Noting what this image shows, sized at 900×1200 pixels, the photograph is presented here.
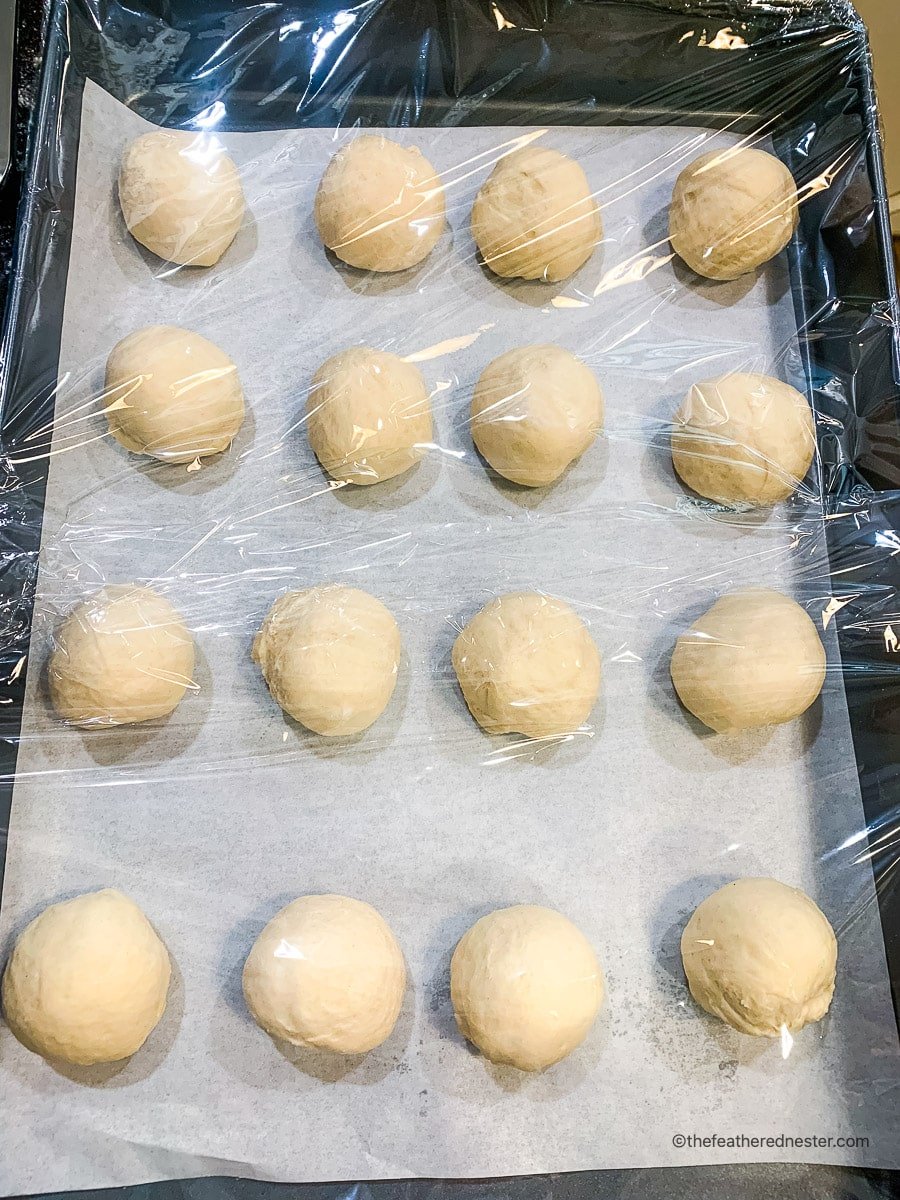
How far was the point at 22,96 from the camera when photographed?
1323mm

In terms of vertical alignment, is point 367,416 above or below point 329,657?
above

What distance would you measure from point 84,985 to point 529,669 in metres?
0.60

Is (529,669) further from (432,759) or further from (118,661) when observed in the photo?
(118,661)

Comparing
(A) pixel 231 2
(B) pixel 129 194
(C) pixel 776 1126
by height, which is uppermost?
(A) pixel 231 2

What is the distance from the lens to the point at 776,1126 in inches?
40.1

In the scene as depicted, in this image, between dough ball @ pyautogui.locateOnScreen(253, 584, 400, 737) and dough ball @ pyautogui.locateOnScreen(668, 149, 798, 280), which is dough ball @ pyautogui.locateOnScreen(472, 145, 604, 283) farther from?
dough ball @ pyautogui.locateOnScreen(253, 584, 400, 737)

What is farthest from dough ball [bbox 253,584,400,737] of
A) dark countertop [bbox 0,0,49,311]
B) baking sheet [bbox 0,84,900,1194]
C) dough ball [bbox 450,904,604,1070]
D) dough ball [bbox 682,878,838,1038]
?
dark countertop [bbox 0,0,49,311]

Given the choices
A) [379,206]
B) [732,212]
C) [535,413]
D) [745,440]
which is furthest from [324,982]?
[732,212]

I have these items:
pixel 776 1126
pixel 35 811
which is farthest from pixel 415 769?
pixel 776 1126

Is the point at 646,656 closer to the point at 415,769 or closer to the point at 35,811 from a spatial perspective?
the point at 415,769

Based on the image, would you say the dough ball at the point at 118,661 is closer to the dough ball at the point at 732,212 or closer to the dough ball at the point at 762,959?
the dough ball at the point at 762,959

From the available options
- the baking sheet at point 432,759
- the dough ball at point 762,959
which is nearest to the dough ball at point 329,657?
the baking sheet at point 432,759

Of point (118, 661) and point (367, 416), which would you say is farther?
point (367, 416)

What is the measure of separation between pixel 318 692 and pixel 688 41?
44.9 inches
